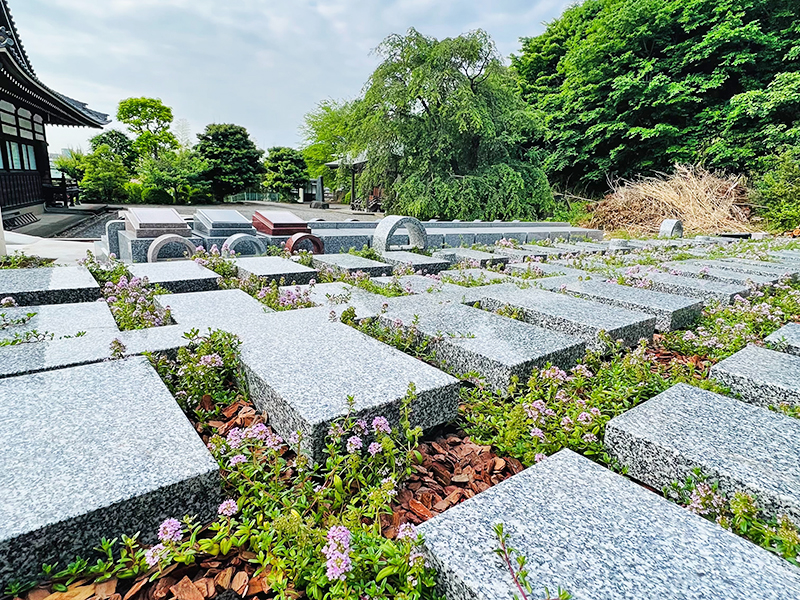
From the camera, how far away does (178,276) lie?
357 cm

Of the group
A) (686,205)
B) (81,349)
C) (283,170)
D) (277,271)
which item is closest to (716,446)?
(81,349)

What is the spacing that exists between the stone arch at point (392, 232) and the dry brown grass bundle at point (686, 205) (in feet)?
28.3

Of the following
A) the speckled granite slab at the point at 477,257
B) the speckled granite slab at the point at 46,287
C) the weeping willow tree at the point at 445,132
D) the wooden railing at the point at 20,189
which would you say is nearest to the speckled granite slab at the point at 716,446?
the speckled granite slab at the point at 46,287

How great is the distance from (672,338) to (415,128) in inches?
468

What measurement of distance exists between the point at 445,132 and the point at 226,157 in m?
14.6

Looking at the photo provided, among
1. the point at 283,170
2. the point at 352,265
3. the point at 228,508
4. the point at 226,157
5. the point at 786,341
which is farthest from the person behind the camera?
the point at 283,170

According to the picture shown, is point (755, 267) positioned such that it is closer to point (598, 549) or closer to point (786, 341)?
point (786, 341)

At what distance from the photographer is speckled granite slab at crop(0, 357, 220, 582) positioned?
1.03m

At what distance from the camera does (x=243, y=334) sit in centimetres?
229

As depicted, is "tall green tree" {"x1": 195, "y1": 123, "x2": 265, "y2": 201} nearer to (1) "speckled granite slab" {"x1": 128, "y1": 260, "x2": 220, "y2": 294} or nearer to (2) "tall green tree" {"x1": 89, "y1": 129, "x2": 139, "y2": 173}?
(2) "tall green tree" {"x1": 89, "y1": 129, "x2": 139, "y2": 173}

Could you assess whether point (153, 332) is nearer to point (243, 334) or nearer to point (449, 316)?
point (243, 334)

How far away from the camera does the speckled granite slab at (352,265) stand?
424cm

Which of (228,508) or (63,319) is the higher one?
(63,319)

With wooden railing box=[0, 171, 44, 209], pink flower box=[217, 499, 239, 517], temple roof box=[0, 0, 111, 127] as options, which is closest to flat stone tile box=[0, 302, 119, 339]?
pink flower box=[217, 499, 239, 517]
